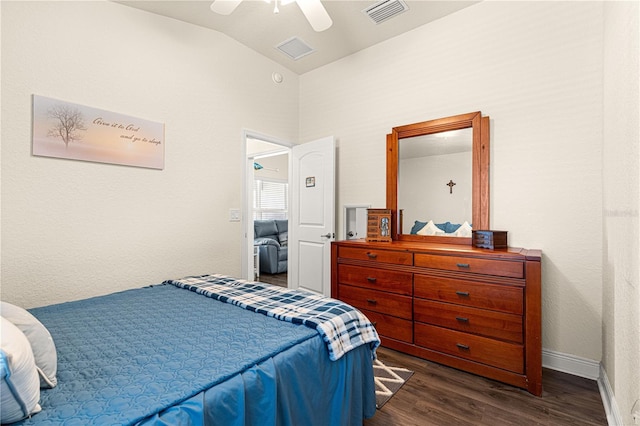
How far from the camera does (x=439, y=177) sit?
2818 millimetres

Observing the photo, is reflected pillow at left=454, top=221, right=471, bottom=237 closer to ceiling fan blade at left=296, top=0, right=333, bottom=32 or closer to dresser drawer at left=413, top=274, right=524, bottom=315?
dresser drawer at left=413, top=274, right=524, bottom=315

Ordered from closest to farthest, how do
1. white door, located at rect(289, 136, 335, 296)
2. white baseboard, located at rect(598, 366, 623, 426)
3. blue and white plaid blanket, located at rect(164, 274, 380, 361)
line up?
blue and white plaid blanket, located at rect(164, 274, 380, 361)
white baseboard, located at rect(598, 366, 623, 426)
white door, located at rect(289, 136, 335, 296)

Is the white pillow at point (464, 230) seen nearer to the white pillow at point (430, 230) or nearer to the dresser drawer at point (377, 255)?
the white pillow at point (430, 230)

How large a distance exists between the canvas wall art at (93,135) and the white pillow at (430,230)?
2.47 m

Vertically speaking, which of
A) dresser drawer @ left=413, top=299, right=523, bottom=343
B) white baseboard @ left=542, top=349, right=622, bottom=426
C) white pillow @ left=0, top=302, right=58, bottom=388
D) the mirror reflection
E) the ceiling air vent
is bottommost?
white baseboard @ left=542, top=349, right=622, bottom=426

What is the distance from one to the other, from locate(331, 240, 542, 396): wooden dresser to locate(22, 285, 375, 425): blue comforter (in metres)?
0.94

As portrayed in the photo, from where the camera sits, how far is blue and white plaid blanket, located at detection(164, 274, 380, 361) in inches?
56.2

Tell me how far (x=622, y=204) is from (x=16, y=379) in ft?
7.91

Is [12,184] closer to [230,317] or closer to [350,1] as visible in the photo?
[230,317]

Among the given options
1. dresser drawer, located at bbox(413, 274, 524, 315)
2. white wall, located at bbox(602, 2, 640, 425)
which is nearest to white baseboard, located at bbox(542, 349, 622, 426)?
white wall, located at bbox(602, 2, 640, 425)

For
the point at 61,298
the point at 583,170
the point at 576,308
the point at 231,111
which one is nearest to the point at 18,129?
the point at 61,298

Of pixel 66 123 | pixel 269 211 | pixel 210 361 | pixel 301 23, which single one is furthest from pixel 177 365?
pixel 269 211

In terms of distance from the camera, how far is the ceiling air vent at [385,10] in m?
2.68

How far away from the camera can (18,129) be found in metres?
1.97
